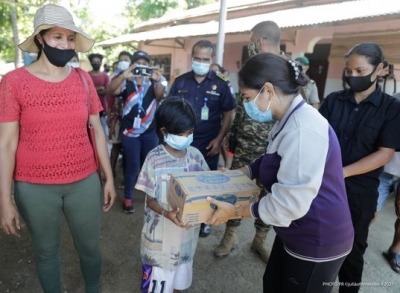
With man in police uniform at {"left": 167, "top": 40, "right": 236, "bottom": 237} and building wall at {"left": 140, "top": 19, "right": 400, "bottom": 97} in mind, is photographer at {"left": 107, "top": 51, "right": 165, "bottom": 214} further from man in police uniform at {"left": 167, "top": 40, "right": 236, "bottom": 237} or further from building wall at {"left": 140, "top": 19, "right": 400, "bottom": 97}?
building wall at {"left": 140, "top": 19, "right": 400, "bottom": 97}

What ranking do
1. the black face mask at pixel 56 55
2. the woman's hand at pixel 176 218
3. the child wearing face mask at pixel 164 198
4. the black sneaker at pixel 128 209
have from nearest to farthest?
1. the woman's hand at pixel 176 218
2. the black face mask at pixel 56 55
3. the child wearing face mask at pixel 164 198
4. the black sneaker at pixel 128 209

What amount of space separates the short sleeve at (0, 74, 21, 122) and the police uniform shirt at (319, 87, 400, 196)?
6.40ft

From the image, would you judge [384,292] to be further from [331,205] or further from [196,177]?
[196,177]

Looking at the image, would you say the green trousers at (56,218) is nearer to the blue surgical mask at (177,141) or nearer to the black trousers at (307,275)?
the blue surgical mask at (177,141)

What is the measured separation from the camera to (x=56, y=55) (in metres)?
1.67

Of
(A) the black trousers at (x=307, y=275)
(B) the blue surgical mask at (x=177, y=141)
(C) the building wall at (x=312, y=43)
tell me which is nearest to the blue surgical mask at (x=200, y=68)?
(B) the blue surgical mask at (x=177, y=141)

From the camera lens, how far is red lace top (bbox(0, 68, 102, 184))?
5.25ft

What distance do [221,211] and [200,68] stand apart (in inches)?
70.5

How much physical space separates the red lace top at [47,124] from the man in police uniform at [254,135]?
4.68ft

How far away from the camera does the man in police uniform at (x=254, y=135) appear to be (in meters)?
2.50

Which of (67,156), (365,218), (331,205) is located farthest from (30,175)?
(365,218)

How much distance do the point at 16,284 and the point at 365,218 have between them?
2.65 m

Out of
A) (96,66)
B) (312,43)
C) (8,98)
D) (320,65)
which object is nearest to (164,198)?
(8,98)

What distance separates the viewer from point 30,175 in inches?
67.3
